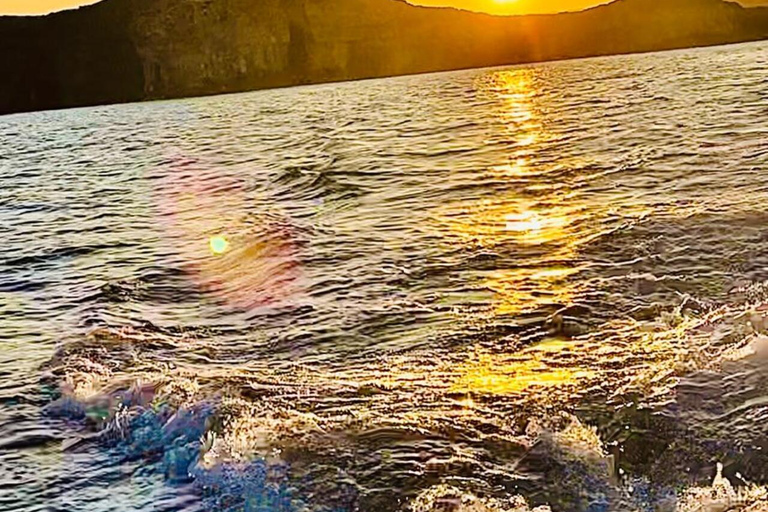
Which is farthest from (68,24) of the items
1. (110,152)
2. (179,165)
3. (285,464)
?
(285,464)

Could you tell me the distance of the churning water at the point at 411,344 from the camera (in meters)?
8.09

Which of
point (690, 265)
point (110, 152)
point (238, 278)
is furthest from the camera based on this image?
point (110, 152)

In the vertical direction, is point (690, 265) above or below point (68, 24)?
below

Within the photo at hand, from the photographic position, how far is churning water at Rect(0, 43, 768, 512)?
8.09 metres

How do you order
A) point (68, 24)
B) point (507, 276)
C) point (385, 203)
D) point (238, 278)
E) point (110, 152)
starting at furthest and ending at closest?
1. point (68, 24)
2. point (110, 152)
3. point (385, 203)
4. point (238, 278)
5. point (507, 276)

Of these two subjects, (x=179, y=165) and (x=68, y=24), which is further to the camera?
(x=68, y=24)

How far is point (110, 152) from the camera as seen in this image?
175 feet

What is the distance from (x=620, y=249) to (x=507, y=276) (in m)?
2.05

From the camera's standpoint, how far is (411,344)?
38.3 ft

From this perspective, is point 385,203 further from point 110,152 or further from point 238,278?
point 110,152

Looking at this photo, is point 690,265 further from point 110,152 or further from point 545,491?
point 110,152

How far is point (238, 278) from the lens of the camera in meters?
17.0

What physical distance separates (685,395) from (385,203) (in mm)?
14368

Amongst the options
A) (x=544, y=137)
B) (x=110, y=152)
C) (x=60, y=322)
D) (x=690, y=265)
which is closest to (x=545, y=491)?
(x=690, y=265)
